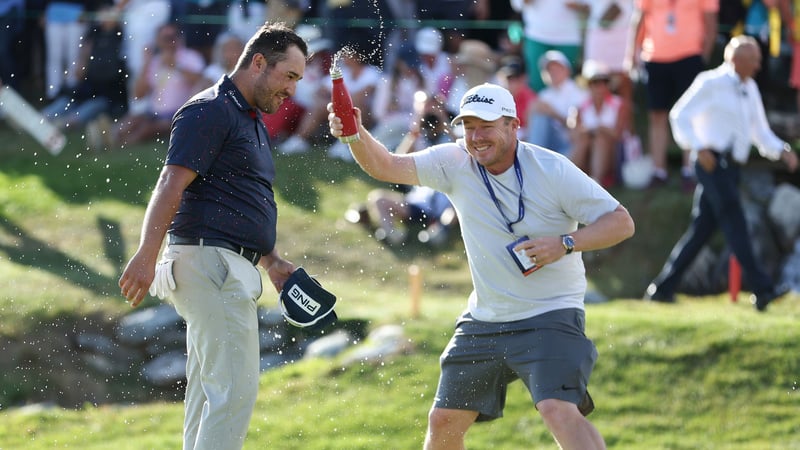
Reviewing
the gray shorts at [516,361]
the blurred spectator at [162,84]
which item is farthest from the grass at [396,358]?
the gray shorts at [516,361]

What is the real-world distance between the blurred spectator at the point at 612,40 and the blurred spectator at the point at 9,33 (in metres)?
7.07

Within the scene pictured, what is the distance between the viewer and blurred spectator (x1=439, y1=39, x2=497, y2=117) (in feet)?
45.5

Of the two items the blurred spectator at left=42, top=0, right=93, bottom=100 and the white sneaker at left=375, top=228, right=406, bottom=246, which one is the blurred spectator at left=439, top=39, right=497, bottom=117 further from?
the blurred spectator at left=42, top=0, right=93, bottom=100

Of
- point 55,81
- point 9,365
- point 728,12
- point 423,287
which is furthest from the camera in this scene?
point 55,81

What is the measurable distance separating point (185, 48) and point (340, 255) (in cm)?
390

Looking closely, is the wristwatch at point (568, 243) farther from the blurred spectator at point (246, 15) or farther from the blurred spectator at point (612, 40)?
the blurred spectator at point (246, 15)

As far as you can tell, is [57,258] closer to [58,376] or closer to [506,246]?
[58,376]

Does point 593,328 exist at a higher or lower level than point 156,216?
lower

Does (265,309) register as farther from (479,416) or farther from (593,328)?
(479,416)

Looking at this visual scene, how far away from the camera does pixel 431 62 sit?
14.0 meters

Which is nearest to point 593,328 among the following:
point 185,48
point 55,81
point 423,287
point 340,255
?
point 423,287

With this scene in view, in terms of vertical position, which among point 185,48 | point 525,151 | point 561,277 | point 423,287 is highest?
point 525,151

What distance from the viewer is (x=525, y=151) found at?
22.3 feet

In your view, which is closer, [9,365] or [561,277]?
[561,277]
